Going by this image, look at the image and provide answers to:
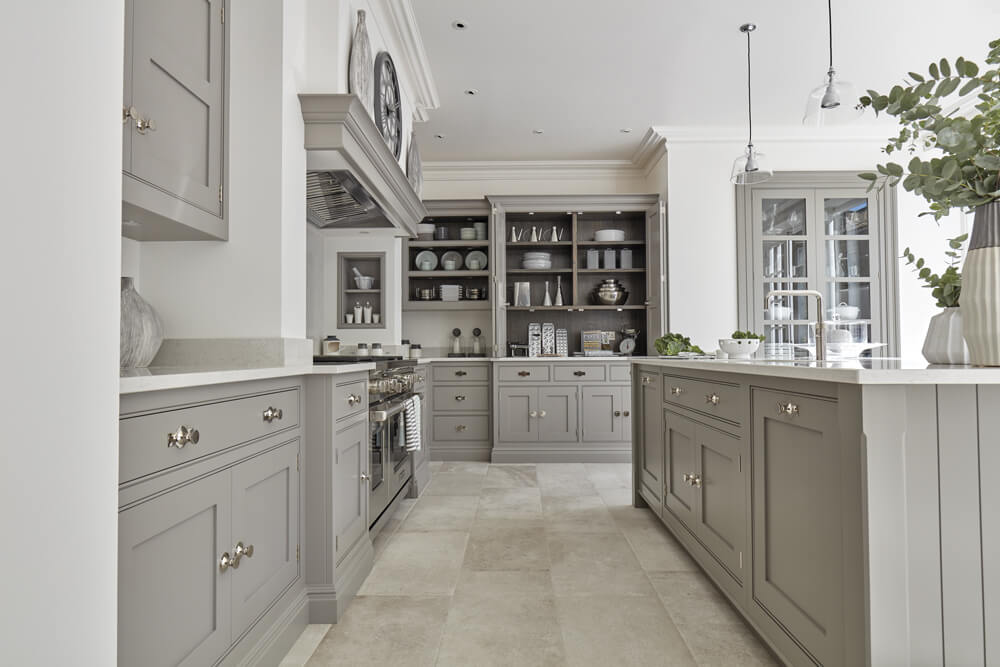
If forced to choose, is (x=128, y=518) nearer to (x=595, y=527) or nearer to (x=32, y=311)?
(x=32, y=311)

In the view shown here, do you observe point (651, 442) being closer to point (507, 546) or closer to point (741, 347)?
point (741, 347)

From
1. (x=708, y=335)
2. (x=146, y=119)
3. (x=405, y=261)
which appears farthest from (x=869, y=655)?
(x=405, y=261)

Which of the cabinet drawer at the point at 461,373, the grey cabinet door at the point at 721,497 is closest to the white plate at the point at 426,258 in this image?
the cabinet drawer at the point at 461,373

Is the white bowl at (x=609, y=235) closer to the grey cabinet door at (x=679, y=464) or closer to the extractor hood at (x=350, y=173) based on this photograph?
the extractor hood at (x=350, y=173)

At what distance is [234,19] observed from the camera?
7.22ft

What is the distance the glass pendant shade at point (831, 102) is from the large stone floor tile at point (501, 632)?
245cm

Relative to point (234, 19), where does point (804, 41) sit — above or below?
above

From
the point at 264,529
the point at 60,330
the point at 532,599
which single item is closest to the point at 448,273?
the point at 532,599

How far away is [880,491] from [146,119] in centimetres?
214

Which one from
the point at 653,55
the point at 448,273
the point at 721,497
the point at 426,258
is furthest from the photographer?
the point at 426,258

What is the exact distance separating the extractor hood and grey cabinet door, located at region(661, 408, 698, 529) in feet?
6.27

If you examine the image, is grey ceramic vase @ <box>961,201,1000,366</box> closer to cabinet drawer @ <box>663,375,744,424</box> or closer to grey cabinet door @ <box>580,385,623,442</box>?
cabinet drawer @ <box>663,375,744,424</box>

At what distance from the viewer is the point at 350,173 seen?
9.09ft

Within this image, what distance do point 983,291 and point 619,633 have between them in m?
1.41
